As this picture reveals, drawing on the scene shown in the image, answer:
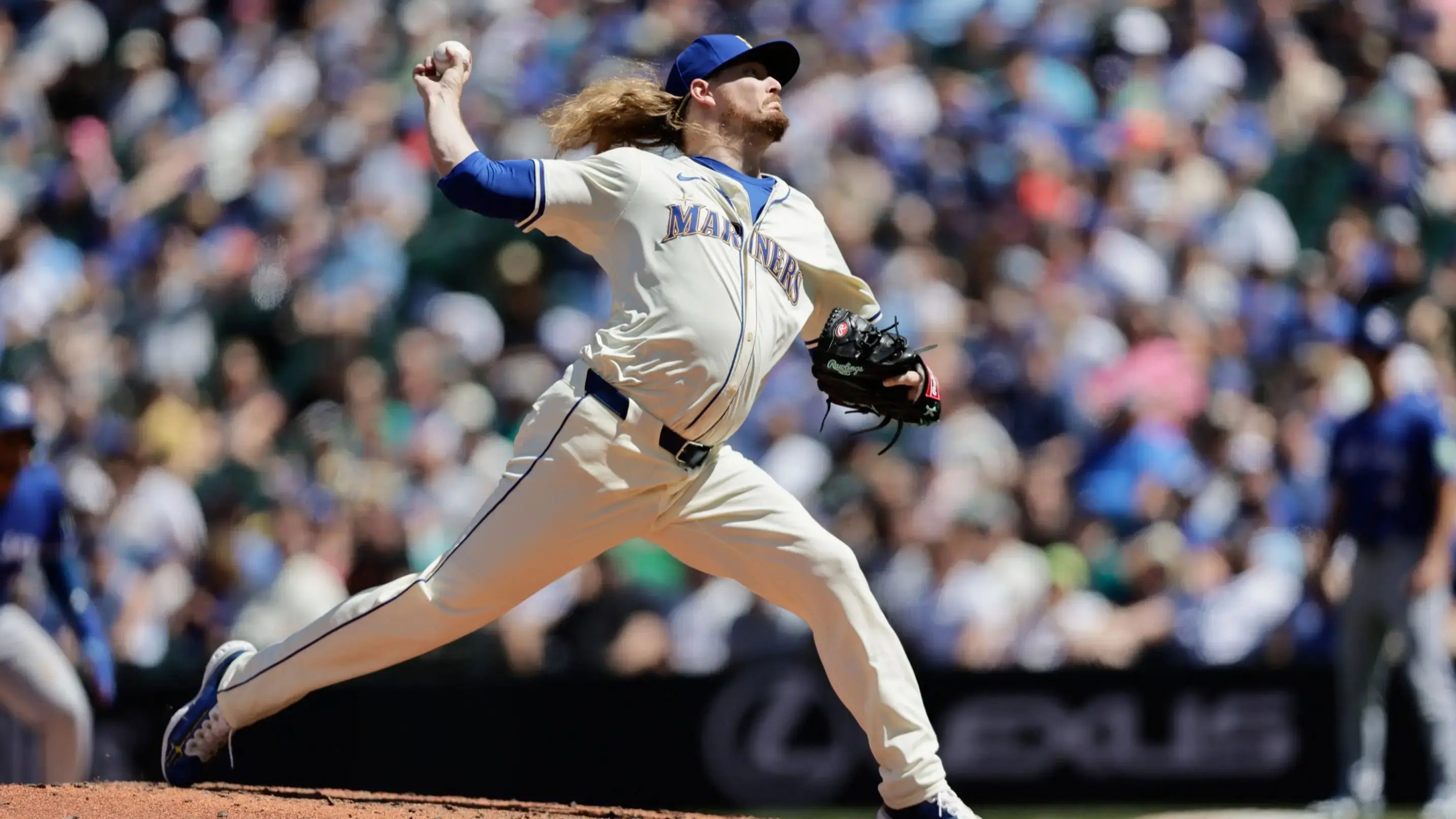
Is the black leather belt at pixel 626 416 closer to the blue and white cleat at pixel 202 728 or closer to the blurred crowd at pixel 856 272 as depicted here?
the blue and white cleat at pixel 202 728

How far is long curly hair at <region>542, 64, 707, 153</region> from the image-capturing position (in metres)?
4.91

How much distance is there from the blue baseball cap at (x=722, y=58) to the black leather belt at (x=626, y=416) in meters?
0.87

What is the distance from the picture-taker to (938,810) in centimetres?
467

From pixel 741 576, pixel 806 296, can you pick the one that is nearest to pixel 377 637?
pixel 741 576

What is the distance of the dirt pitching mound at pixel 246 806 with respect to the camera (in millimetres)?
4598

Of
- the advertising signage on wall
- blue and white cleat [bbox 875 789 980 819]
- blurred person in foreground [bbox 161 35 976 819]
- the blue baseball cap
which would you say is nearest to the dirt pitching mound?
blurred person in foreground [bbox 161 35 976 819]

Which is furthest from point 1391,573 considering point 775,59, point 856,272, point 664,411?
point 664,411

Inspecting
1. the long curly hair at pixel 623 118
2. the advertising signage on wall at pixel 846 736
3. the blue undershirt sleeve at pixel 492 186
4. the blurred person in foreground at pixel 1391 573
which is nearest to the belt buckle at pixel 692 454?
the blue undershirt sleeve at pixel 492 186

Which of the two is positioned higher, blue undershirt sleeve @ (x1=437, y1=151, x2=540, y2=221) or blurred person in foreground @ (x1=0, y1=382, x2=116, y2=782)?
blue undershirt sleeve @ (x1=437, y1=151, x2=540, y2=221)

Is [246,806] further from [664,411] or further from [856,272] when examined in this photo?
[856,272]

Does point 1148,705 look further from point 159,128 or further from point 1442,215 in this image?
point 159,128

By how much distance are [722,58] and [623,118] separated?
1.11ft

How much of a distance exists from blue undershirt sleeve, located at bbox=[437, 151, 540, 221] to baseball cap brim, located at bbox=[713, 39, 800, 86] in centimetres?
71

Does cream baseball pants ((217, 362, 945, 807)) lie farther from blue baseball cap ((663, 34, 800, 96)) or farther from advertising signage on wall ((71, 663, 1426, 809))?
advertising signage on wall ((71, 663, 1426, 809))
